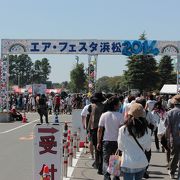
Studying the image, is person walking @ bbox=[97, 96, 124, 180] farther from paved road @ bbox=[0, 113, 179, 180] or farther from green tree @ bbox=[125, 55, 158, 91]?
green tree @ bbox=[125, 55, 158, 91]

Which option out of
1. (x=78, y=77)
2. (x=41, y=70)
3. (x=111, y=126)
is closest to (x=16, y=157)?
(x=111, y=126)

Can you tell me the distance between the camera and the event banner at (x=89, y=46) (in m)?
30.6

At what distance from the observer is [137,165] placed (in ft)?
21.1

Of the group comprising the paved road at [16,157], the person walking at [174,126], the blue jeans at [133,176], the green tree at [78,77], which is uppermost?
the green tree at [78,77]

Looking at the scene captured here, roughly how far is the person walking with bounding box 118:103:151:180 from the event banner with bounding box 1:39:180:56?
78.9 feet

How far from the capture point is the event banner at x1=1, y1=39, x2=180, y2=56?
30.6 meters

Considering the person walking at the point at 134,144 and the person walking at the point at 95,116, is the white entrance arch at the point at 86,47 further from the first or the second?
the person walking at the point at 134,144

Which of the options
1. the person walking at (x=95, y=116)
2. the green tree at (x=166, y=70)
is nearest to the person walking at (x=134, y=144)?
the person walking at (x=95, y=116)

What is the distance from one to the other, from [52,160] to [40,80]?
175 meters

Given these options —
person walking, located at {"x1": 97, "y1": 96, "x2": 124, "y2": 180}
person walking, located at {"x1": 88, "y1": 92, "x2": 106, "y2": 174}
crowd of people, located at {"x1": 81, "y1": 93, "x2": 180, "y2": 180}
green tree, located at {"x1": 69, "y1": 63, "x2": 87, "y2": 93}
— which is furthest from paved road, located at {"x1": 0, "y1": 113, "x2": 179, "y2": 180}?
green tree, located at {"x1": 69, "y1": 63, "x2": 87, "y2": 93}

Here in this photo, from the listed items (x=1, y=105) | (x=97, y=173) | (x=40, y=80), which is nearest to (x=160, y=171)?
(x=97, y=173)

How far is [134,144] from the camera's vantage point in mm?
6559

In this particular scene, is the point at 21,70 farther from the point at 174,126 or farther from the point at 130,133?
the point at 130,133

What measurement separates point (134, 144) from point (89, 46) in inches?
961
